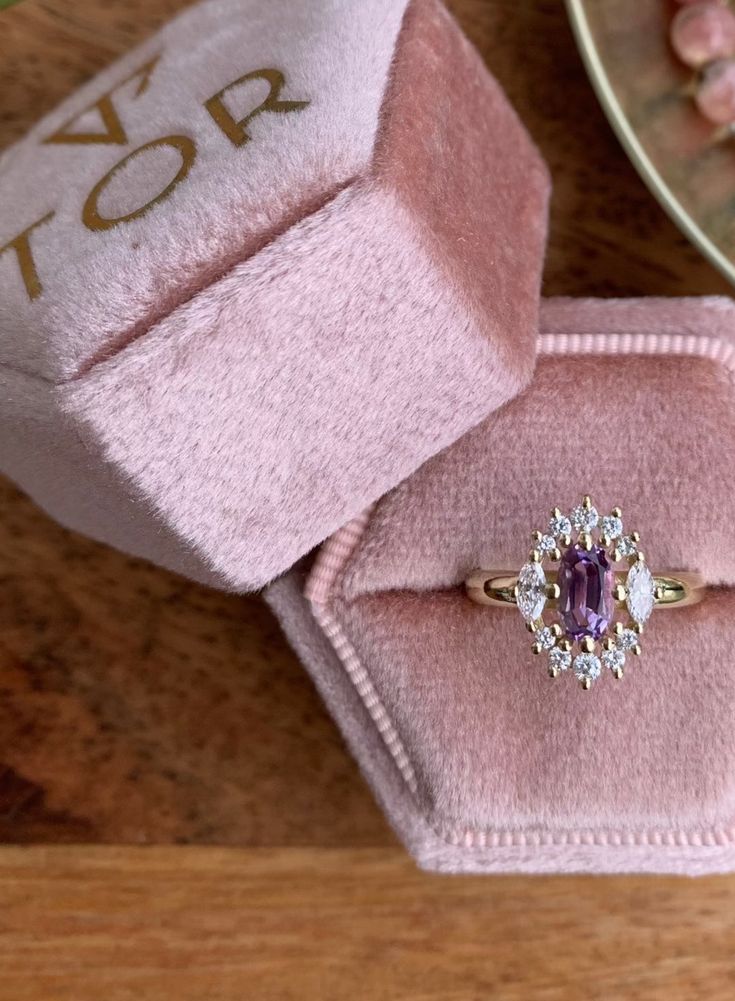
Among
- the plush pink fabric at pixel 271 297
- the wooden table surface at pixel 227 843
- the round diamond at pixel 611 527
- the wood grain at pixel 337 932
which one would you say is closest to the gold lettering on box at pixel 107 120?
the plush pink fabric at pixel 271 297

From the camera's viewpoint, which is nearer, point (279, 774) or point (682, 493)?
point (682, 493)

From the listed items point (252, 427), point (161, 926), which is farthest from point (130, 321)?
point (161, 926)

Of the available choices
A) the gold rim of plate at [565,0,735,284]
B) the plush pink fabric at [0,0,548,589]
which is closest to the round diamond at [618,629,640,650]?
the plush pink fabric at [0,0,548,589]

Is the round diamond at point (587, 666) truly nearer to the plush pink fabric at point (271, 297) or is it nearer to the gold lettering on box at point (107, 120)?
the plush pink fabric at point (271, 297)

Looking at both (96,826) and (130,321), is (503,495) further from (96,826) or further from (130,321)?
(96,826)

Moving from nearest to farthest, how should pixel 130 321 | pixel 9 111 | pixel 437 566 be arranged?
1. pixel 130 321
2. pixel 437 566
3. pixel 9 111

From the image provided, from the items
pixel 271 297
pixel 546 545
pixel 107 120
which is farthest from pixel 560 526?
pixel 107 120
